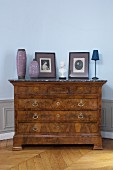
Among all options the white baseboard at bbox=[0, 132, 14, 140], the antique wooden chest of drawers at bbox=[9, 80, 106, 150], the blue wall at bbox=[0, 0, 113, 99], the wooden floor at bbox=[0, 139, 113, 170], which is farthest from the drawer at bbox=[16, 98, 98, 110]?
the white baseboard at bbox=[0, 132, 14, 140]

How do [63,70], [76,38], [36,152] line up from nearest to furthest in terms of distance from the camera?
[36,152] < [63,70] < [76,38]

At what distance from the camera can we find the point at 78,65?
4652mm

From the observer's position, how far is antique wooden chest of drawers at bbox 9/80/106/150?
4.09 metres

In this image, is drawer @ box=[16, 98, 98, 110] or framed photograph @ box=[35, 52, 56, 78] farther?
framed photograph @ box=[35, 52, 56, 78]

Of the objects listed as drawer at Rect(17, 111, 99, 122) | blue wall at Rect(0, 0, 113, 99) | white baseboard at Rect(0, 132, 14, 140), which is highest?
blue wall at Rect(0, 0, 113, 99)

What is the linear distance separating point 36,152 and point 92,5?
2.41m

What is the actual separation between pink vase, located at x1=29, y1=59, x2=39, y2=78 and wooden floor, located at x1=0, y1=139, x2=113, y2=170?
1055 millimetres

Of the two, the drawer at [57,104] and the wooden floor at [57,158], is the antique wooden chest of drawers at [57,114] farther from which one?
the wooden floor at [57,158]

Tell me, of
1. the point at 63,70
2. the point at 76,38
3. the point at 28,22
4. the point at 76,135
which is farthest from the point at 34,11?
the point at 76,135

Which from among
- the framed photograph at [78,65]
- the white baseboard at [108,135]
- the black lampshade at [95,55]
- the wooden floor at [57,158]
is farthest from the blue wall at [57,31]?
the wooden floor at [57,158]

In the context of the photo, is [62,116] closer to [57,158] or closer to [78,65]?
[57,158]

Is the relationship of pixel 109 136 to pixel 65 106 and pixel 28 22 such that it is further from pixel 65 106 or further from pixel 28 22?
pixel 28 22

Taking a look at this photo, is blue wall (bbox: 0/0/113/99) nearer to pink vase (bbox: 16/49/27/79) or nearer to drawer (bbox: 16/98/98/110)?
pink vase (bbox: 16/49/27/79)

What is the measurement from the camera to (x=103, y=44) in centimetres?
468
